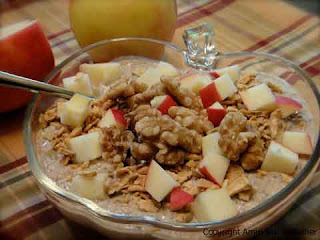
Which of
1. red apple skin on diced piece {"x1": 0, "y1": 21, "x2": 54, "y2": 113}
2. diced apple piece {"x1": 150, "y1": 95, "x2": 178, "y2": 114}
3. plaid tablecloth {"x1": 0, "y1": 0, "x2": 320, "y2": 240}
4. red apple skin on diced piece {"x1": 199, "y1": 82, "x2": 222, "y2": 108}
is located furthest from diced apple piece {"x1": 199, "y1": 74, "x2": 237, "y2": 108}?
red apple skin on diced piece {"x1": 0, "y1": 21, "x2": 54, "y2": 113}

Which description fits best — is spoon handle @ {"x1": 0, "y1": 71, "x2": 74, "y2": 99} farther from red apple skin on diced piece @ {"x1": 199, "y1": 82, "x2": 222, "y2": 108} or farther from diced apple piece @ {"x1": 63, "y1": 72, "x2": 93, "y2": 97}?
red apple skin on diced piece @ {"x1": 199, "y1": 82, "x2": 222, "y2": 108}

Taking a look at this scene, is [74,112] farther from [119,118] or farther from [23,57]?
[23,57]

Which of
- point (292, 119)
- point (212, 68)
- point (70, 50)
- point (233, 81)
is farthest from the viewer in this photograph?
point (70, 50)

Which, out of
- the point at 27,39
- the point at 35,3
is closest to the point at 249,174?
the point at 27,39

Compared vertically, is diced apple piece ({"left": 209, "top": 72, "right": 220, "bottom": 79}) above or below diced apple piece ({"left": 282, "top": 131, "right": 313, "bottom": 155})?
above

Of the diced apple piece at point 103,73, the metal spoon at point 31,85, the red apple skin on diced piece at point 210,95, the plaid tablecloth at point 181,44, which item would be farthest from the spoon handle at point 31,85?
the red apple skin on diced piece at point 210,95

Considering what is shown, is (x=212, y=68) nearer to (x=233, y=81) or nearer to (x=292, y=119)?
(x=233, y=81)
